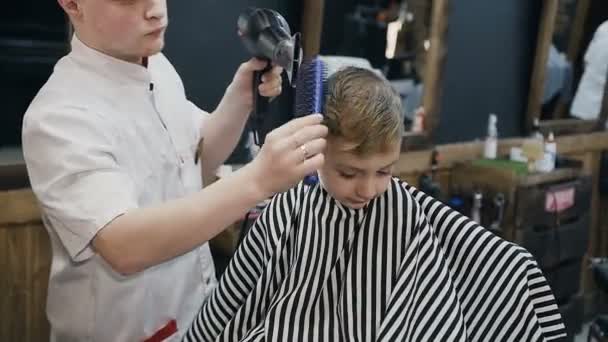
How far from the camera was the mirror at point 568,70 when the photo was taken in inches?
144

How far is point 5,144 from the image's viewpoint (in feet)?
6.98

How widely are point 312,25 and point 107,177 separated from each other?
1.66m

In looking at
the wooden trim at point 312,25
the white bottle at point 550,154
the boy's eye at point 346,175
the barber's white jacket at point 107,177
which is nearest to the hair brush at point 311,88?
the boy's eye at point 346,175

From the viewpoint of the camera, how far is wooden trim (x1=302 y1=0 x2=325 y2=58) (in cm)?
274

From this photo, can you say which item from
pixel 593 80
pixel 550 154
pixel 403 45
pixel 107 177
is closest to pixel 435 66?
pixel 403 45

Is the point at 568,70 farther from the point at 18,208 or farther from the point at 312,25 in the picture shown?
the point at 18,208

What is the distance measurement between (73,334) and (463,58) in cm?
251

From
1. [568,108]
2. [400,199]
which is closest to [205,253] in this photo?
[400,199]

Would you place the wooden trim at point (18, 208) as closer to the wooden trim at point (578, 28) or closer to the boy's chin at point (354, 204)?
the boy's chin at point (354, 204)

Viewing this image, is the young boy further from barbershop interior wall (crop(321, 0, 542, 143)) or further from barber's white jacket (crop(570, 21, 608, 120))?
barber's white jacket (crop(570, 21, 608, 120))

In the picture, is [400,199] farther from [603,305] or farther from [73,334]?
[603,305]

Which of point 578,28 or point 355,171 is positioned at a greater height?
point 578,28

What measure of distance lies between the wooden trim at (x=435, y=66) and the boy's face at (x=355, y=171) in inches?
74.6

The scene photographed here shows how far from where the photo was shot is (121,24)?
1344mm
